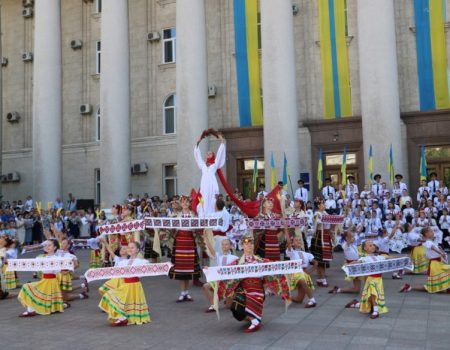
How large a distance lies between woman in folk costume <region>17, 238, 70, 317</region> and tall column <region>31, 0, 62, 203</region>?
18.0 meters

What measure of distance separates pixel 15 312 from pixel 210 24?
21677 mm

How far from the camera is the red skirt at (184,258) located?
10.6 m

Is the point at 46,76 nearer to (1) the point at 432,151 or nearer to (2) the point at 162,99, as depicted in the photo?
(2) the point at 162,99

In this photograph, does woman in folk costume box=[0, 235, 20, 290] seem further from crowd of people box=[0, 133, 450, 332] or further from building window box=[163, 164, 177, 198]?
building window box=[163, 164, 177, 198]

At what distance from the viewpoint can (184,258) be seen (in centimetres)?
1070

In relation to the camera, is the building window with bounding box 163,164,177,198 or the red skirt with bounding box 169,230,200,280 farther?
the building window with bounding box 163,164,177,198

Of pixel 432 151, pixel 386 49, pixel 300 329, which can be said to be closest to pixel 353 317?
pixel 300 329

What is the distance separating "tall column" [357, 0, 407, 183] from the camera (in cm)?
2062

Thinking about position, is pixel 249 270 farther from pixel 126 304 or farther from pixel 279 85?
pixel 279 85

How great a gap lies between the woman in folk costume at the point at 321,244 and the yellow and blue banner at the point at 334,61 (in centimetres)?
1012

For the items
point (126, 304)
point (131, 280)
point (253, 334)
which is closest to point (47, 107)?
point (131, 280)

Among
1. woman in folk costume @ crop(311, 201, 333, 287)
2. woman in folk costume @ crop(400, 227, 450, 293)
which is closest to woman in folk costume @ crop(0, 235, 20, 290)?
woman in folk costume @ crop(311, 201, 333, 287)

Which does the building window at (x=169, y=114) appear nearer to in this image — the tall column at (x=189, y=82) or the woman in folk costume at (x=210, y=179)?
the tall column at (x=189, y=82)

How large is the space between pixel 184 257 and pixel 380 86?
13.1 metres
